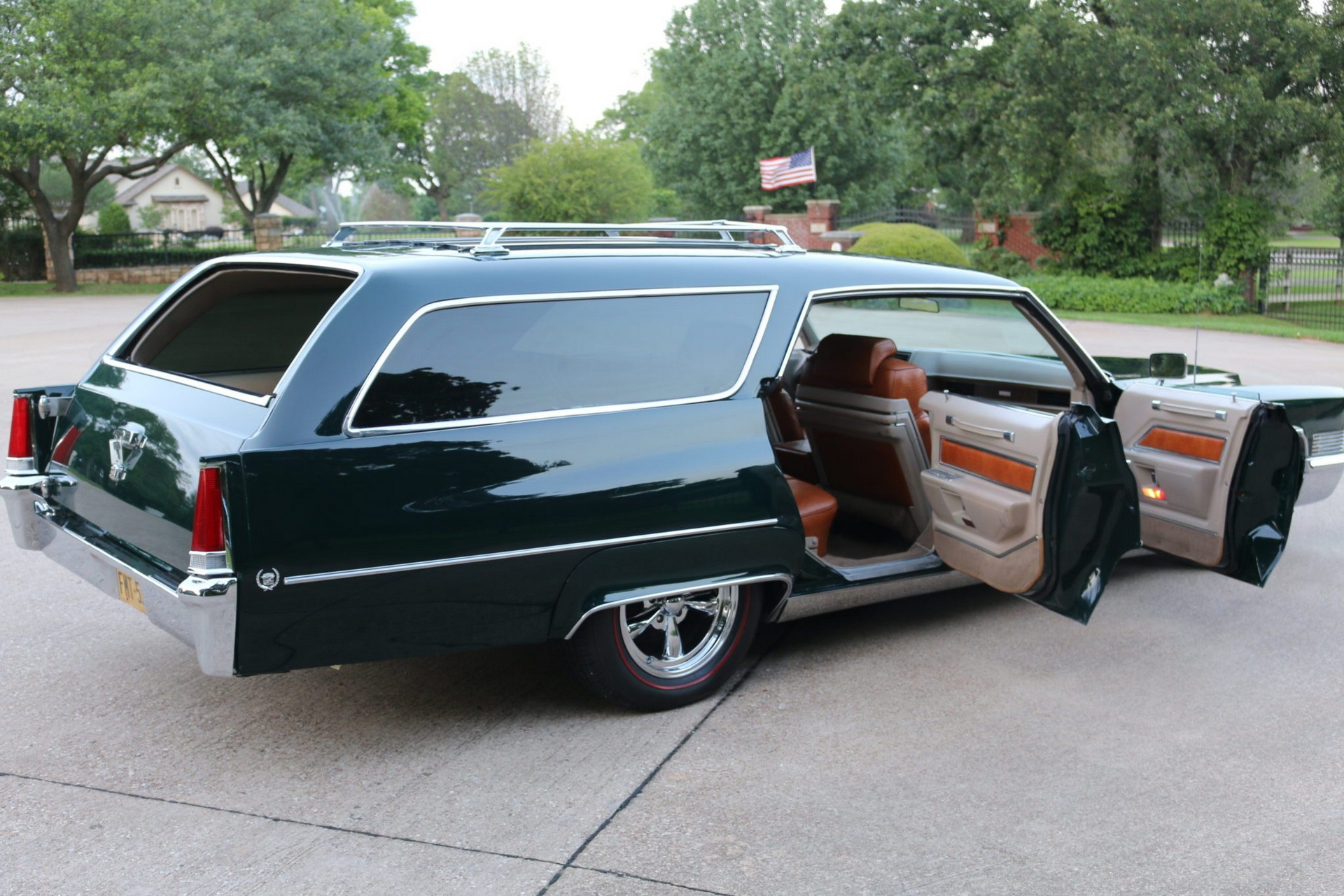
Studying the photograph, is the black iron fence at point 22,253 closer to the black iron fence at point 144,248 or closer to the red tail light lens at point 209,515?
the black iron fence at point 144,248

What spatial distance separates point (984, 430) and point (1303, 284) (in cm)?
2178

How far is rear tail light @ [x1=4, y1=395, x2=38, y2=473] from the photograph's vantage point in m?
4.74

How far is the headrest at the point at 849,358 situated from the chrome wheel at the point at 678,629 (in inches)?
54.1

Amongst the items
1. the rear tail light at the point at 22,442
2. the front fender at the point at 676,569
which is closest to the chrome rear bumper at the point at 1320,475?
the front fender at the point at 676,569

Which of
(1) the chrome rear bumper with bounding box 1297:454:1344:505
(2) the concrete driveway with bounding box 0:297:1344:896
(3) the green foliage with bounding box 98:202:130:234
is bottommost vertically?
(2) the concrete driveway with bounding box 0:297:1344:896

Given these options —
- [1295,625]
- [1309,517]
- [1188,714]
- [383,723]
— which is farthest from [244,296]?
[1309,517]

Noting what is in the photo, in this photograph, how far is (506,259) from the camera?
4.23 m

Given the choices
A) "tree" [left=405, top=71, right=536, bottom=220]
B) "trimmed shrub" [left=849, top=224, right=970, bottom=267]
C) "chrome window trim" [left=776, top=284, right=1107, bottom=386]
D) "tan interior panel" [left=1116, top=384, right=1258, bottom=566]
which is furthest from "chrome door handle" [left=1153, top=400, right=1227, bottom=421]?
"tree" [left=405, top=71, right=536, bottom=220]

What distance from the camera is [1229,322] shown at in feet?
69.0

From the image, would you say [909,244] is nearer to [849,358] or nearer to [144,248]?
[849,358]

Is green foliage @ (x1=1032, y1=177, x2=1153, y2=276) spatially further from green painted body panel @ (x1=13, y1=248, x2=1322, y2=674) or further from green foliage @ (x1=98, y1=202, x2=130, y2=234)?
green foliage @ (x1=98, y1=202, x2=130, y2=234)

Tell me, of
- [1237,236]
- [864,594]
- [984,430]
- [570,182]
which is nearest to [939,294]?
[984,430]

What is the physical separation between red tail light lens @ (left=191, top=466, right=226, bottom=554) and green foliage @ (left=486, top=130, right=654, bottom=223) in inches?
1137

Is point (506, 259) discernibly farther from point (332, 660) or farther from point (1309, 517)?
point (1309, 517)
